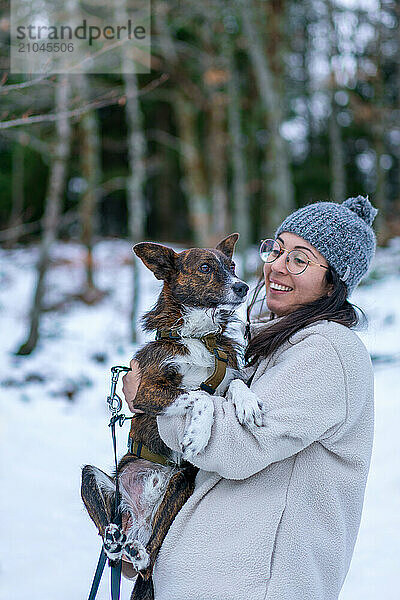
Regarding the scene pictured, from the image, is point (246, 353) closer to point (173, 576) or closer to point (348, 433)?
point (348, 433)

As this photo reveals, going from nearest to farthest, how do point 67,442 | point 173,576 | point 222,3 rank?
point 173,576 < point 67,442 < point 222,3

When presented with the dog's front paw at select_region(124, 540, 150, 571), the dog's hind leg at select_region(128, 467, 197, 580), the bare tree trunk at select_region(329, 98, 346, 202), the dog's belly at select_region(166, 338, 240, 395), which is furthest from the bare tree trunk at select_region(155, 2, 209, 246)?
the dog's front paw at select_region(124, 540, 150, 571)

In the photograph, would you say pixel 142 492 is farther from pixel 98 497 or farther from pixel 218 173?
pixel 218 173

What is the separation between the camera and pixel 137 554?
2.29 metres

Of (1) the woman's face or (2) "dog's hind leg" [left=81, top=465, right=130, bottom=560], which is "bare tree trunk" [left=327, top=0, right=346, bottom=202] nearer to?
(1) the woman's face

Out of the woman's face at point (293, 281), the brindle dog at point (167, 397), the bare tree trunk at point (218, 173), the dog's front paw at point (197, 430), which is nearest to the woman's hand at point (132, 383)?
the brindle dog at point (167, 397)

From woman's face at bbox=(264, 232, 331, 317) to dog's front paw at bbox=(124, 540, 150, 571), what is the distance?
1144mm

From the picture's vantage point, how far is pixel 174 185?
74.5ft

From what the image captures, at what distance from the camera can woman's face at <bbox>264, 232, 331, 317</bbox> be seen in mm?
2467

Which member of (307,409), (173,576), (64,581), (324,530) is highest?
(307,409)

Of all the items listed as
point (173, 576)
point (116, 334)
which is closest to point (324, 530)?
point (173, 576)

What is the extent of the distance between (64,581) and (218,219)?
13230mm

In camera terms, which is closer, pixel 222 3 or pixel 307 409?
pixel 307 409

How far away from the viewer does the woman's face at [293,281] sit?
8.09 feet
